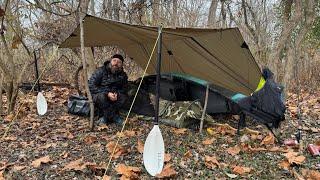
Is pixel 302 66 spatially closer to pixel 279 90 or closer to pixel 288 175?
pixel 279 90

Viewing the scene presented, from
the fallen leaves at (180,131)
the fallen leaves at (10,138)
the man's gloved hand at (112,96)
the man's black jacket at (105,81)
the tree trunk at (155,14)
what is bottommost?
the fallen leaves at (10,138)

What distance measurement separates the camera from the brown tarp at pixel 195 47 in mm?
4949

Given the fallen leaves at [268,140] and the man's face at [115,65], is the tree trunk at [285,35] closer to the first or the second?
the fallen leaves at [268,140]

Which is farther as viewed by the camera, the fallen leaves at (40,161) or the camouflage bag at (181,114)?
the camouflage bag at (181,114)

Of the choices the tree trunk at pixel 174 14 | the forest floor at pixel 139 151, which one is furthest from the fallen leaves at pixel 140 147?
the tree trunk at pixel 174 14

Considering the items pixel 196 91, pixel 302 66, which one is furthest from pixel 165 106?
pixel 302 66

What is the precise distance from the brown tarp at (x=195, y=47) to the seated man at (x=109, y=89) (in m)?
0.43

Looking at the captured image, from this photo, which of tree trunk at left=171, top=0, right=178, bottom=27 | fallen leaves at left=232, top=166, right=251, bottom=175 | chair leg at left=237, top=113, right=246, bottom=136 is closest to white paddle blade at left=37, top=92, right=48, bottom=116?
chair leg at left=237, top=113, right=246, bottom=136

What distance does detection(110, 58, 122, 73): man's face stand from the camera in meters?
5.99

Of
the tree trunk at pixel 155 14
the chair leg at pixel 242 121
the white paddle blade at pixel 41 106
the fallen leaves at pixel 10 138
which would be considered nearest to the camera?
the fallen leaves at pixel 10 138

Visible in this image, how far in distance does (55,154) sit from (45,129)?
1.29m

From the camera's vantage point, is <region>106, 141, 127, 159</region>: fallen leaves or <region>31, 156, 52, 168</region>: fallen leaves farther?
<region>106, 141, 127, 159</region>: fallen leaves

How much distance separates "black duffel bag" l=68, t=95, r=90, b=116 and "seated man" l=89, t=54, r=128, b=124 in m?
0.40

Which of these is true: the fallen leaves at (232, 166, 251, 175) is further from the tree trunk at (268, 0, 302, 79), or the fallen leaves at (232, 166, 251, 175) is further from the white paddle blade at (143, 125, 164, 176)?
the tree trunk at (268, 0, 302, 79)
